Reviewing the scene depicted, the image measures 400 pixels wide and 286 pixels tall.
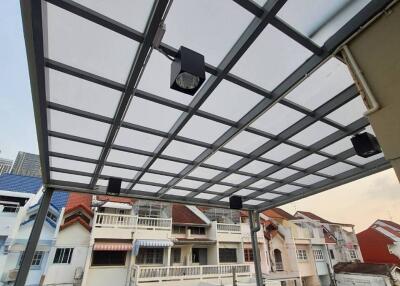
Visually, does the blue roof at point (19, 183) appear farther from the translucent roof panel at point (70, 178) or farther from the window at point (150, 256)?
the translucent roof panel at point (70, 178)

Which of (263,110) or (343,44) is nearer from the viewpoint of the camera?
(343,44)

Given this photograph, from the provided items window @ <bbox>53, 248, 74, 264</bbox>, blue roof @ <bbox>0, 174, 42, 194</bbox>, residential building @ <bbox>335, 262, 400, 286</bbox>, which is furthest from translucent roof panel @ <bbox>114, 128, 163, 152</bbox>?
residential building @ <bbox>335, 262, 400, 286</bbox>

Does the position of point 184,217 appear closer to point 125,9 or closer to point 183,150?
point 183,150

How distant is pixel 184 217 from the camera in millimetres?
17703

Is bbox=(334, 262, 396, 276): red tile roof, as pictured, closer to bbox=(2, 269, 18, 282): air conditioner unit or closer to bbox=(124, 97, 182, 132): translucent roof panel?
bbox=(124, 97, 182, 132): translucent roof panel

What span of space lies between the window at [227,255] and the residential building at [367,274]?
11.9 m

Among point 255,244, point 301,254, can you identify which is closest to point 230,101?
point 255,244

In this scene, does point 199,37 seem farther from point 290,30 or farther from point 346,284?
point 346,284

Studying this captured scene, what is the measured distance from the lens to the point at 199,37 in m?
2.41

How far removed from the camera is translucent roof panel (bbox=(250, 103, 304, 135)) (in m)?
3.47

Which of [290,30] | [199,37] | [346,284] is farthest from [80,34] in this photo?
[346,284]

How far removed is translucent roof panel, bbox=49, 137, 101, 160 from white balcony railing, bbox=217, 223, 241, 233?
15.3m

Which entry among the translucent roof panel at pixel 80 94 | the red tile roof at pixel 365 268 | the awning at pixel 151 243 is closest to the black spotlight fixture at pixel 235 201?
the translucent roof panel at pixel 80 94

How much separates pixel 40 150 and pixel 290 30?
4261 mm
